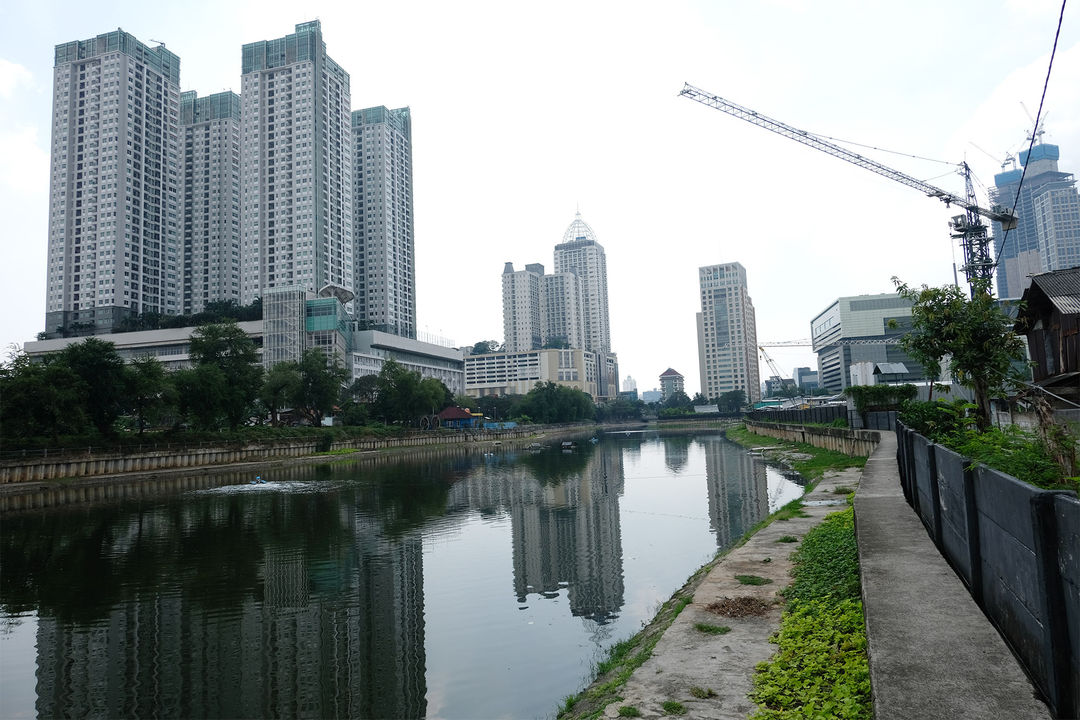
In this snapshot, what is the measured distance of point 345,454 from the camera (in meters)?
80.4

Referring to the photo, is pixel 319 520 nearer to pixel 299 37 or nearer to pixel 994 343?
pixel 994 343

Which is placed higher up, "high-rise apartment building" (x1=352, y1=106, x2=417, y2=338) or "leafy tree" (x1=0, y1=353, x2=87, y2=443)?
"high-rise apartment building" (x1=352, y1=106, x2=417, y2=338)

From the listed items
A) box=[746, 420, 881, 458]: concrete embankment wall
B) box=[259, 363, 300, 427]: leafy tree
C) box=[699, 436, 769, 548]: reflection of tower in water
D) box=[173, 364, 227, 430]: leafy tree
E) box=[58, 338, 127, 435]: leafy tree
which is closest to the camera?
box=[699, 436, 769, 548]: reflection of tower in water

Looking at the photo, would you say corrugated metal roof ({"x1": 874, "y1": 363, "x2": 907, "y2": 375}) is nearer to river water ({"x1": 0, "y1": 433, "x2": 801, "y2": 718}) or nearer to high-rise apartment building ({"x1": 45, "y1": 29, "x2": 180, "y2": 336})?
river water ({"x1": 0, "y1": 433, "x2": 801, "y2": 718})

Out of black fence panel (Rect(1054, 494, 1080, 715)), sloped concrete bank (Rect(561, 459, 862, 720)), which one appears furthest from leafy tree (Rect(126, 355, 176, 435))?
black fence panel (Rect(1054, 494, 1080, 715))

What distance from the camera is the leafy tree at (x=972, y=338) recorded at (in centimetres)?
1795

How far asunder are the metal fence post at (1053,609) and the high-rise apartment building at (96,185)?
177 meters

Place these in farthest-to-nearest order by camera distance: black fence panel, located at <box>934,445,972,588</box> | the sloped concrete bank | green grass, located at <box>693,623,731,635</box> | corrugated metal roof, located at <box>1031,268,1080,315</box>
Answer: corrugated metal roof, located at <box>1031,268,1080,315</box>
green grass, located at <box>693,623,731,635</box>
black fence panel, located at <box>934,445,972,588</box>
the sloped concrete bank

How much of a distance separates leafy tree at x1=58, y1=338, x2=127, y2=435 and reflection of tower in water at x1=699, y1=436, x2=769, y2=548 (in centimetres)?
4844

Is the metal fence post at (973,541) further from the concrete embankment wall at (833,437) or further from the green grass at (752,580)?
the concrete embankment wall at (833,437)

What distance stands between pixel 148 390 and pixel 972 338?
194ft

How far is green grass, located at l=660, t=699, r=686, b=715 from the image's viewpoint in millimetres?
8062

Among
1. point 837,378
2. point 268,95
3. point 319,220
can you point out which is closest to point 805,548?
point 319,220

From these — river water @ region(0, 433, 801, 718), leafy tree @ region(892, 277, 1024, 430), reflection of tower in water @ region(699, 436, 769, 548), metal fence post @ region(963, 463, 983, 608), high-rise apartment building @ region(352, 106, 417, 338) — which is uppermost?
high-rise apartment building @ region(352, 106, 417, 338)
